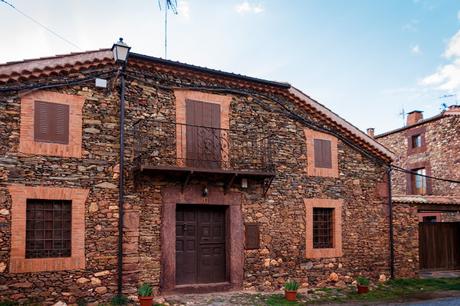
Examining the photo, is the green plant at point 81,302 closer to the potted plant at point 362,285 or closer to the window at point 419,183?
the potted plant at point 362,285

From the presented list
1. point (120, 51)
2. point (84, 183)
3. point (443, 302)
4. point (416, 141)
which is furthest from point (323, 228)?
point (416, 141)

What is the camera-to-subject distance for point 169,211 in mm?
12070

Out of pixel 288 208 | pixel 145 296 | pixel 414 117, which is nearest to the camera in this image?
pixel 145 296

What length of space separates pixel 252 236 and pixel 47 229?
5.37m

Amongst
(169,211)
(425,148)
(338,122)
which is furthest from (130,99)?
(425,148)

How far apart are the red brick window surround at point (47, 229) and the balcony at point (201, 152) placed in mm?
1847

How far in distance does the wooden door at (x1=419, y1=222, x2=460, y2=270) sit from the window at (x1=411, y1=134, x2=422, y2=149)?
583cm

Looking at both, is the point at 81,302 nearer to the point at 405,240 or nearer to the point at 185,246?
the point at 185,246

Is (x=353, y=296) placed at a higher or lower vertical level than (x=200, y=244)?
lower

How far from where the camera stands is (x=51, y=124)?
10.9m

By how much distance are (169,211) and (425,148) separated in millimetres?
16006

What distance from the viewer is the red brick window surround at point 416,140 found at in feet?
77.3

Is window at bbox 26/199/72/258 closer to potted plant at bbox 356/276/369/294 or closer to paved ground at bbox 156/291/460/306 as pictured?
paved ground at bbox 156/291/460/306

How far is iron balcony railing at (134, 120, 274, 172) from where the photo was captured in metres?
12.0
